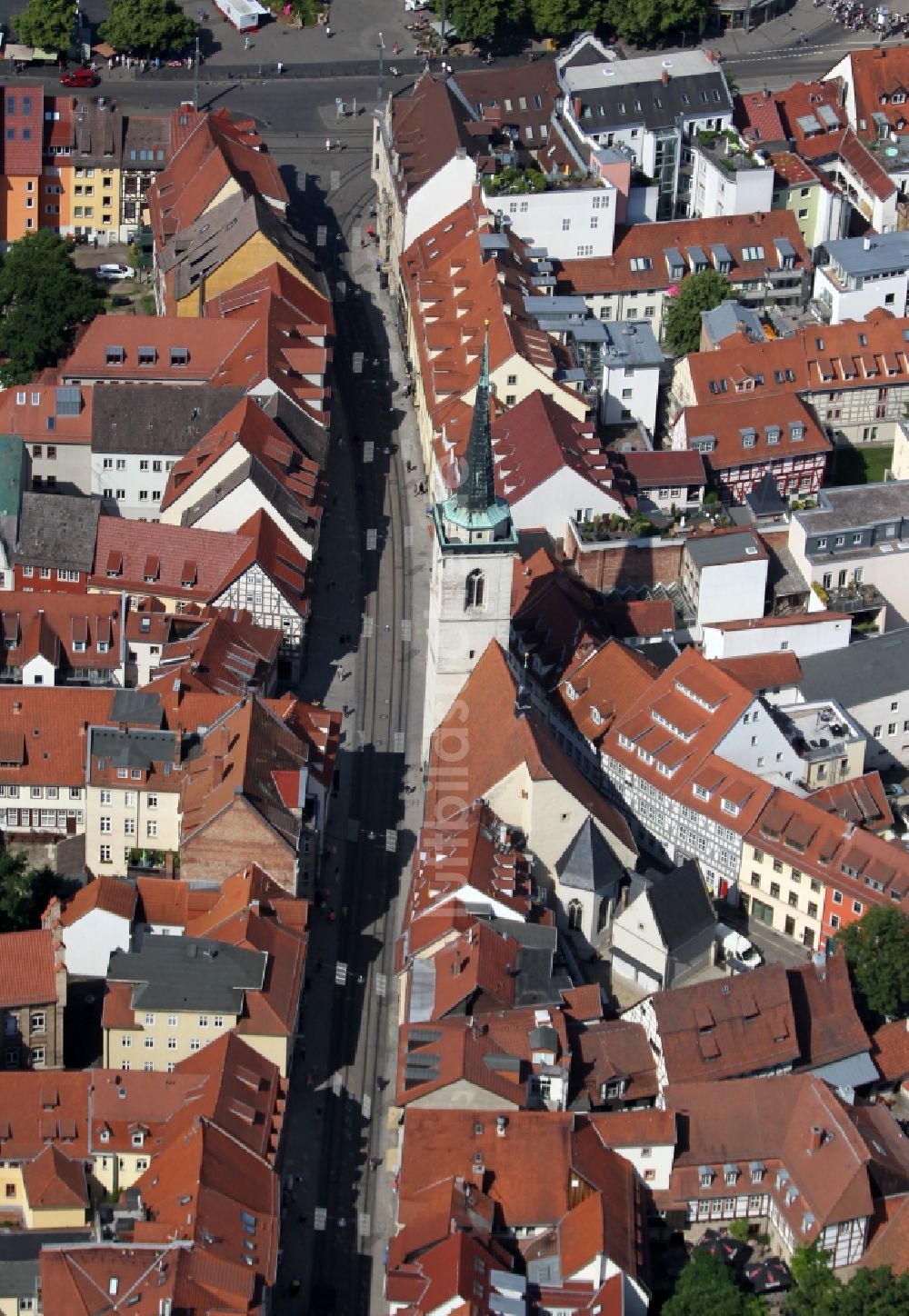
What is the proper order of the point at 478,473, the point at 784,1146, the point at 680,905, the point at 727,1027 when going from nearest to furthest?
the point at 784,1146 < the point at 727,1027 < the point at 680,905 < the point at 478,473

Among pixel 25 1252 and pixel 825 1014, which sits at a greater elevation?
pixel 825 1014

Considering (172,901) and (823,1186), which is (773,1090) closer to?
(823,1186)

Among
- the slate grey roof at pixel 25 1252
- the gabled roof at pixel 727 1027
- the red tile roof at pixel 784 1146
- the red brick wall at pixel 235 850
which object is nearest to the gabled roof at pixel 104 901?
the red brick wall at pixel 235 850

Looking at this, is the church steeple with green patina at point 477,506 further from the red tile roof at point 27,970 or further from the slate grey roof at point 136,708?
the red tile roof at point 27,970

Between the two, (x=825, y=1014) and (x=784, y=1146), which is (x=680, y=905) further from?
(x=784, y=1146)

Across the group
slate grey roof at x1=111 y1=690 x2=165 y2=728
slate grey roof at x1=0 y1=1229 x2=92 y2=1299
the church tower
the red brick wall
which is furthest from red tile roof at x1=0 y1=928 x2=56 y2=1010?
the church tower

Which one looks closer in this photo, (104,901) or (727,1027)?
(727,1027)

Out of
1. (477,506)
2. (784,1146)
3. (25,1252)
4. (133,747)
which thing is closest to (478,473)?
(477,506)
